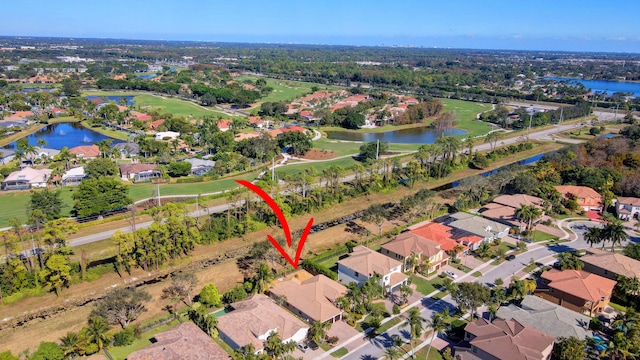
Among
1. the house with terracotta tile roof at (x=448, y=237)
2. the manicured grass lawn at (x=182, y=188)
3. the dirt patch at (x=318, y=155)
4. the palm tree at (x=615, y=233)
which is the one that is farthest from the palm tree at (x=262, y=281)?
the dirt patch at (x=318, y=155)

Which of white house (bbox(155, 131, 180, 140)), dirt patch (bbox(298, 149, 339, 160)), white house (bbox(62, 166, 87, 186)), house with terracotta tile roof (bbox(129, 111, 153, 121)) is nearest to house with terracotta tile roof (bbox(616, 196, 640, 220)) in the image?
dirt patch (bbox(298, 149, 339, 160))

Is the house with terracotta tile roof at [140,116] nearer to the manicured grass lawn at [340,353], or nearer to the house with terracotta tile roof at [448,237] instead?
the house with terracotta tile roof at [448,237]

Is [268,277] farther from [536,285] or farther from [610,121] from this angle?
[610,121]

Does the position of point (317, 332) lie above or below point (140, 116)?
below

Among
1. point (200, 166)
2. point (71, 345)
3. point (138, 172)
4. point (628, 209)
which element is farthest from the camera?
point (200, 166)

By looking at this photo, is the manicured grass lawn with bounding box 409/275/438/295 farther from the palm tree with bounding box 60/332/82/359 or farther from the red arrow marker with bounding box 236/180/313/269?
the palm tree with bounding box 60/332/82/359

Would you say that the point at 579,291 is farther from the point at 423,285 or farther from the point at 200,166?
the point at 200,166

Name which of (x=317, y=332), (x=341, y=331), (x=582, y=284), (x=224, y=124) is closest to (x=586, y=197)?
(x=582, y=284)
